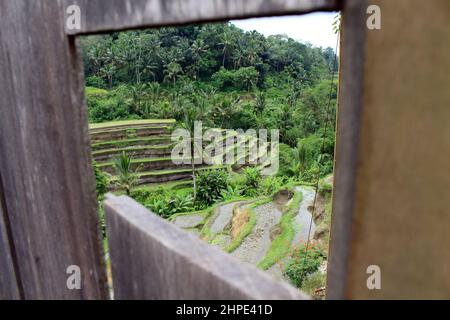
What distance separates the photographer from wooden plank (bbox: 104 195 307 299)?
0.50 meters

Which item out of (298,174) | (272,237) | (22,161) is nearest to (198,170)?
(298,174)

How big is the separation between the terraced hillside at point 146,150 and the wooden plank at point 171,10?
48.2 feet

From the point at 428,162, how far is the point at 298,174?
15660 mm

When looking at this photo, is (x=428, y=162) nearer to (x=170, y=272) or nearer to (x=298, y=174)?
(x=170, y=272)

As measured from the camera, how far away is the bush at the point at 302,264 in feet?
28.0

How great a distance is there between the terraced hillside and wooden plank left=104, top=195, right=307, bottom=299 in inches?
574

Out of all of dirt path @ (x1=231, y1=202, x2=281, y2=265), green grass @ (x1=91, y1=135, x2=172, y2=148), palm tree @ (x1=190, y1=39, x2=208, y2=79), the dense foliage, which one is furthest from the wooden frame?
palm tree @ (x1=190, y1=39, x2=208, y2=79)

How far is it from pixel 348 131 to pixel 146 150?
53.3 ft

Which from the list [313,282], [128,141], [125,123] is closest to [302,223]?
[313,282]

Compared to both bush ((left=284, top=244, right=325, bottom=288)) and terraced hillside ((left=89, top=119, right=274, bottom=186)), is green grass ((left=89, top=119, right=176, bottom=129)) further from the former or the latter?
bush ((left=284, top=244, right=325, bottom=288))
